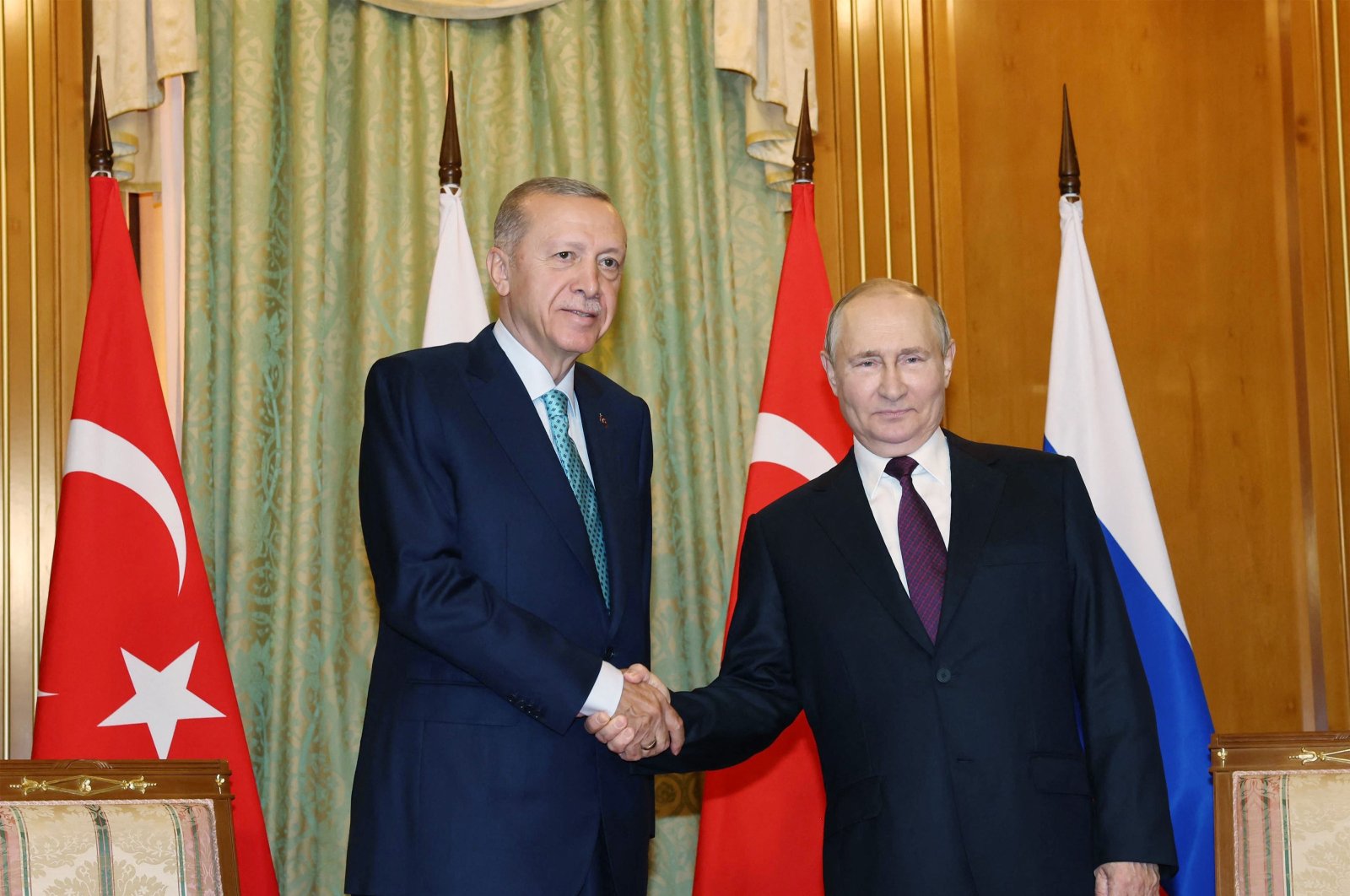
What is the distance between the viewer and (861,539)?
2.68 metres

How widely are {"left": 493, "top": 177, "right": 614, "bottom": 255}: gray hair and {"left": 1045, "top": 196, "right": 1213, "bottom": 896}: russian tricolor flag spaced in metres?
1.52

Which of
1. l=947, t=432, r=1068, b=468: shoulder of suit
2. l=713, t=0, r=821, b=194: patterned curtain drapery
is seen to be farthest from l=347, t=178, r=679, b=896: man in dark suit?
l=713, t=0, r=821, b=194: patterned curtain drapery

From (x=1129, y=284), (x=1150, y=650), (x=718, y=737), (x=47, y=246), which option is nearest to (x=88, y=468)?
(x=47, y=246)

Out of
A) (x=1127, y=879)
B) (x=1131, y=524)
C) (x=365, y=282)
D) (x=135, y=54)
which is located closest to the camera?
(x=1127, y=879)

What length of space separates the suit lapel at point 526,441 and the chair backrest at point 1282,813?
122 centimetres

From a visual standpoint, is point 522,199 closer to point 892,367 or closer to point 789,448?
point 892,367

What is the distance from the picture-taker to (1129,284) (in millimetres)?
4410

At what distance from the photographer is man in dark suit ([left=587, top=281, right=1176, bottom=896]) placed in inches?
96.0

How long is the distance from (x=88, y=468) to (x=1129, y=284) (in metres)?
3.01

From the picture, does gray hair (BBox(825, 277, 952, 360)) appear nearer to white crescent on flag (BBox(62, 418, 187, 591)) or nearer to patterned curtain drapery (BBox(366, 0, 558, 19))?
white crescent on flag (BBox(62, 418, 187, 591))

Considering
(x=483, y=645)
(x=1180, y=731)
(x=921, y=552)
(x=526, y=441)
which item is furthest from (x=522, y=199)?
(x=1180, y=731)

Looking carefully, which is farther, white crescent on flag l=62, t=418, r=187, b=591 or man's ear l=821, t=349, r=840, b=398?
white crescent on flag l=62, t=418, r=187, b=591

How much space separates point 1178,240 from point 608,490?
2453 mm

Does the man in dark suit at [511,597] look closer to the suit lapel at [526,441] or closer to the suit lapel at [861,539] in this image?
the suit lapel at [526,441]
